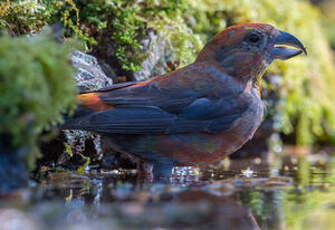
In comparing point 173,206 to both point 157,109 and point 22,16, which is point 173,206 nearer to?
point 157,109

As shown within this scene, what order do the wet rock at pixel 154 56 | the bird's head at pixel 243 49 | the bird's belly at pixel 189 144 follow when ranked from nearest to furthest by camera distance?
the bird's belly at pixel 189 144
the bird's head at pixel 243 49
the wet rock at pixel 154 56

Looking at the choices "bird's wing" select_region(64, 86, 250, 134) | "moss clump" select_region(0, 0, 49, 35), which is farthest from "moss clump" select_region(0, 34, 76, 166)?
"moss clump" select_region(0, 0, 49, 35)

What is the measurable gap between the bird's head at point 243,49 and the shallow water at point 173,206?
3.42 ft

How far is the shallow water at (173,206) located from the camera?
1933mm

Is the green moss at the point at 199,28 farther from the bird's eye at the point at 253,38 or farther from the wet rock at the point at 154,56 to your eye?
the bird's eye at the point at 253,38

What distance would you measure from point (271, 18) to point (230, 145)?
11.4ft

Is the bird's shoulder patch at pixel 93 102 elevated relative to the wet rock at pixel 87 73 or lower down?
lower down

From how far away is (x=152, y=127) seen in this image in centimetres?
338

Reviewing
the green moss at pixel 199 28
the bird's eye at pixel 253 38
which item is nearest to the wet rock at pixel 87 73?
the green moss at pixel 199 28

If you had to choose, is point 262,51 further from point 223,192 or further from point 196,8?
point 196,8

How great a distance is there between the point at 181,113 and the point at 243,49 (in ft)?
2.55

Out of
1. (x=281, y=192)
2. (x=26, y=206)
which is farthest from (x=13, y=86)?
(x=281, y=192)

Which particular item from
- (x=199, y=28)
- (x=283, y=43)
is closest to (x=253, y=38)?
(x=283, y=43)

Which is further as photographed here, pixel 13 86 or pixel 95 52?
pixel 95 52
